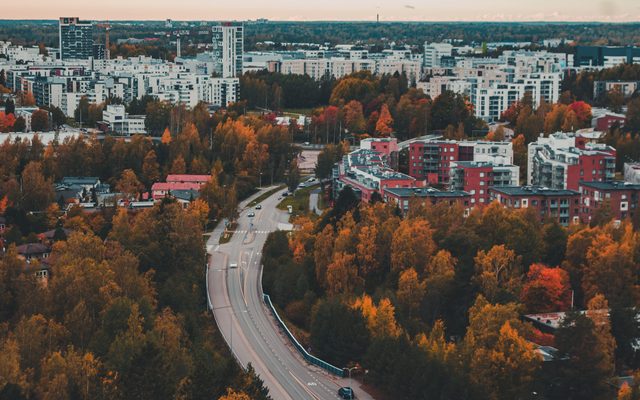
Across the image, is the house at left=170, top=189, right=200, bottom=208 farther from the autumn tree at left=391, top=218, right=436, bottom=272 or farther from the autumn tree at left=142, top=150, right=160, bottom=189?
the autumn tree at left=391, top=218, right=436, bottom=272

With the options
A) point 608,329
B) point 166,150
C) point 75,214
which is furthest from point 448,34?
point 608,329

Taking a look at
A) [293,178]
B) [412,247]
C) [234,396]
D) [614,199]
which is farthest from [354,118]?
[234,396]

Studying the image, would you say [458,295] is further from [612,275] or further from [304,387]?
[304,387]

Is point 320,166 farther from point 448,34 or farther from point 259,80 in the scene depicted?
point 448,34

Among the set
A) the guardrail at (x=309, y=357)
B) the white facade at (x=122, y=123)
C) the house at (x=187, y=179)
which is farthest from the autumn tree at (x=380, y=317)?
the white facade at (x=122, y=123)

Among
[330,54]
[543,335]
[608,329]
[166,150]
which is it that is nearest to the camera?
[608,329]

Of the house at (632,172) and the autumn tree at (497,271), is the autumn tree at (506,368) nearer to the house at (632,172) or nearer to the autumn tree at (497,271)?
the autumn tree at (497,271)
